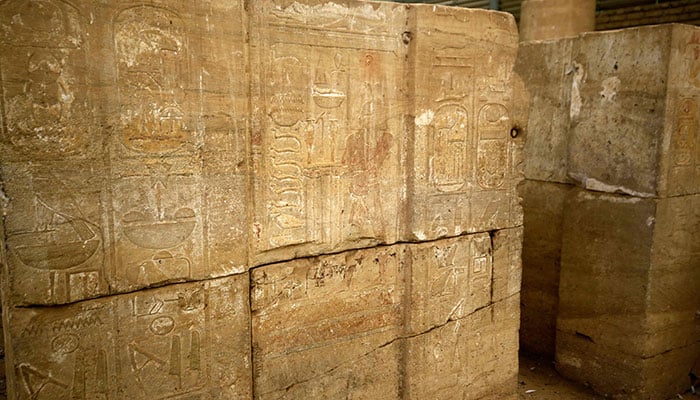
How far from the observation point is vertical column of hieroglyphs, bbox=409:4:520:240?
9.06 ft

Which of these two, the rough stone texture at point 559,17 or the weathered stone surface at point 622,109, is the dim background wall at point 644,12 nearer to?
the rough stone texture at point 559,17

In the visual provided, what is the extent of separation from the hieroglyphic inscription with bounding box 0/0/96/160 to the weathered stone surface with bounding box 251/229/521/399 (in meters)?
0.98

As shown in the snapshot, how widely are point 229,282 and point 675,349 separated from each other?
3502mm

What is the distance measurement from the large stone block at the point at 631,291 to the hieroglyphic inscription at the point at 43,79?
353 cm

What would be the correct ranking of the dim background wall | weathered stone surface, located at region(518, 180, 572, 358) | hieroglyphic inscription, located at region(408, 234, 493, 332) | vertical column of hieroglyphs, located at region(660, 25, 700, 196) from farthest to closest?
the dim background wall
weathered stone surface, located at region(518, 180, 572, 358)
vertical column of hieroglyphs, located at region(660, 25, 700, 196)
hieroglyphic inscription, located at region(408, 234, 493, 332)

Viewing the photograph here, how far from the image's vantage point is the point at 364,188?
106 inches

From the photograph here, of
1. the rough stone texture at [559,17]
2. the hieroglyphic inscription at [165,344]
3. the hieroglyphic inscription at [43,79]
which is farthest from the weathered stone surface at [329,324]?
the rough stone texture at [559,17]

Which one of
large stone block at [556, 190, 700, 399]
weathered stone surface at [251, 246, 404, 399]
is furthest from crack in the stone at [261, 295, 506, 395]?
large stone block at [556, 190, 700, 399]

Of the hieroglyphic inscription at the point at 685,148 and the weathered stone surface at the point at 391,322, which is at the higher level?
the hieroglyphic inscription at the point at 685,148

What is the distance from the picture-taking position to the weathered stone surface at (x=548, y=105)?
4.21m

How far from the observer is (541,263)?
4.59 m

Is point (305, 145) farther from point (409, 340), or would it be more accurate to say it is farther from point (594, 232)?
point (594, 232)

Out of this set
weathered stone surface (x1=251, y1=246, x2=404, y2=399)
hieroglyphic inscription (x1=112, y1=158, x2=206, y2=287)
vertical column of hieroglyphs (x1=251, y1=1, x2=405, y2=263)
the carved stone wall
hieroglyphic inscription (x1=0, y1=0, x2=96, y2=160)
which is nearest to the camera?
hieroglyphic inscription (x1=0, y1=0, x2=96, y2=160)

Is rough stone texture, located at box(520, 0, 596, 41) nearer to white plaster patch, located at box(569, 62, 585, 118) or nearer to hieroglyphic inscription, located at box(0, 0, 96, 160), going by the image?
white plaster patch, located at box(569, 62, 585, 118)
